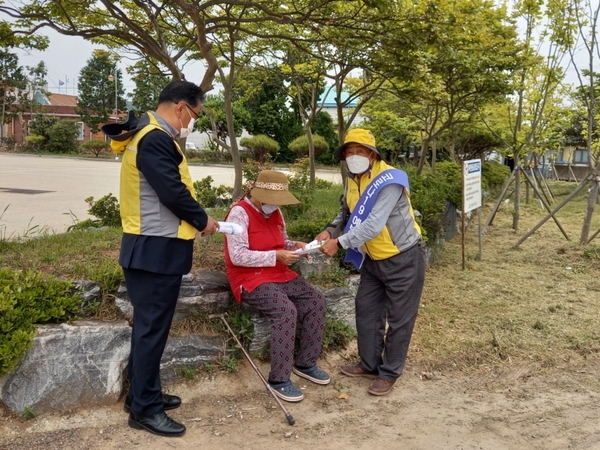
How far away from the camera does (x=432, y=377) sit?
13.6 ft

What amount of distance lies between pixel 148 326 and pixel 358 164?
1704mm

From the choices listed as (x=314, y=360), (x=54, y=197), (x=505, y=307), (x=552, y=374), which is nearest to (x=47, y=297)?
(x=314, y=360)

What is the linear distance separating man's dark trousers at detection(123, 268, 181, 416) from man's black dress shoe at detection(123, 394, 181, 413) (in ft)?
0.69

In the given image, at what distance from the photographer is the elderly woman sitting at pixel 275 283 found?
3.59 meters

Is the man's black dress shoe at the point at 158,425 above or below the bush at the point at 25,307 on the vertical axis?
below

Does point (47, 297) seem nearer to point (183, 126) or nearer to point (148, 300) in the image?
point (148, 300)

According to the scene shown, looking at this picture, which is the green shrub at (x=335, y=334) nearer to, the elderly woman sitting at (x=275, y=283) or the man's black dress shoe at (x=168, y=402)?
the elderly woman sitting at (x=275, y=283)

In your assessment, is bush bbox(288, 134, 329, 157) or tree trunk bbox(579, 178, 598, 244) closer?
tree trunk bbox(579, 178, 598, 244)

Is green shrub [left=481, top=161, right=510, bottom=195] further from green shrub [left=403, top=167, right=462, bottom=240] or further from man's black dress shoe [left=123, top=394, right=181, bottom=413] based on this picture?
man's black dress shoe [left=123, top=394, right=181, bottom=413]

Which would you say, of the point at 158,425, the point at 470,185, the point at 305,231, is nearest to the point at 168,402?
the point at 158,425

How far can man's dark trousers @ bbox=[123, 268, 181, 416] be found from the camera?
299cm

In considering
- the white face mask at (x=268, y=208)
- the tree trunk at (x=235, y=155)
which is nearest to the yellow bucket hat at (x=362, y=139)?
the white face mask at (x=268, y=208)

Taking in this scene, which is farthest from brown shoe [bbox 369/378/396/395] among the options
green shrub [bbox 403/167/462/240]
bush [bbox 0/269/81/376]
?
green shrub [bbox 403/167/462/240]

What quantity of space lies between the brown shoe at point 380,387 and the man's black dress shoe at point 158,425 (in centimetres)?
133
